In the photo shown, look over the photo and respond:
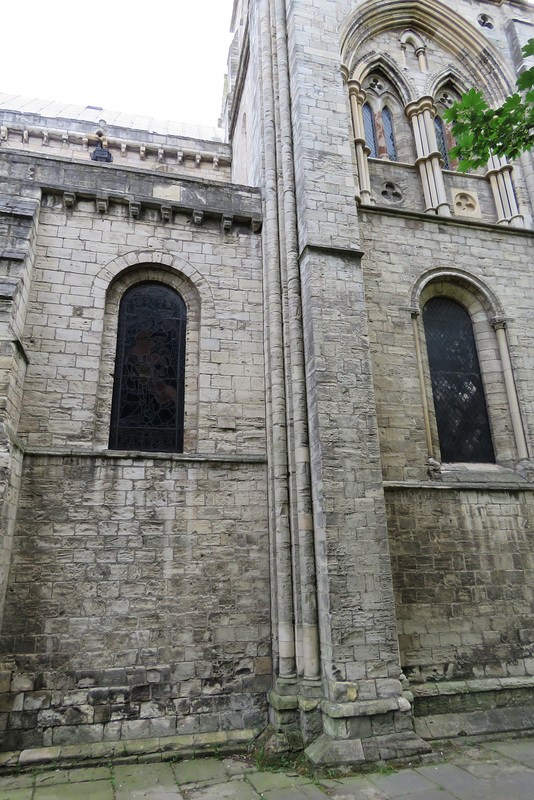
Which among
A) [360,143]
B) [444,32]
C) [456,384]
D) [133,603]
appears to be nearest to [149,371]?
[133,603]

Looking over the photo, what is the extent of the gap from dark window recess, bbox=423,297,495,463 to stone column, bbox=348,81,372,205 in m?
2.55

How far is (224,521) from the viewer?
7.55m

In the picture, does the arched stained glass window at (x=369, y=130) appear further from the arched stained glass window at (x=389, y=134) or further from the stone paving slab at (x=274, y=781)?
the stone paving slab at (x=274, y=781)

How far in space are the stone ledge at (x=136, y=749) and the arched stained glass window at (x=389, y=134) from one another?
1118 centimetres

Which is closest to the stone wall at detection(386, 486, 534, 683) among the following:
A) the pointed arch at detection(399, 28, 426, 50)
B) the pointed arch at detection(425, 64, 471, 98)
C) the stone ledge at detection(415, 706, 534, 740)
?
the stone ledge at detection(415, 706, 534, 740)

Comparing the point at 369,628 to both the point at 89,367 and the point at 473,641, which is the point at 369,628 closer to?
the point at 473,641

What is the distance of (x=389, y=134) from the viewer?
11.4 meters

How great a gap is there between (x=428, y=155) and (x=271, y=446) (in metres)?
7.47

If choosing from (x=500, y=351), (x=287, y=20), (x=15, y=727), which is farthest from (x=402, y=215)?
(x=15, y=727)

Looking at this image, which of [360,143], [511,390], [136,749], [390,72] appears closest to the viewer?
[136,749]

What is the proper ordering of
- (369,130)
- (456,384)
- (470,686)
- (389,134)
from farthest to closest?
(389,134), (369,130), (456,384), (470,686)

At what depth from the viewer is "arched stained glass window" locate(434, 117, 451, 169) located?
11.3m

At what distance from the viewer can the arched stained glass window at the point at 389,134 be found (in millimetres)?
11215

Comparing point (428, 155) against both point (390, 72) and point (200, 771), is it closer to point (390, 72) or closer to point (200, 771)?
point (390, 72)
